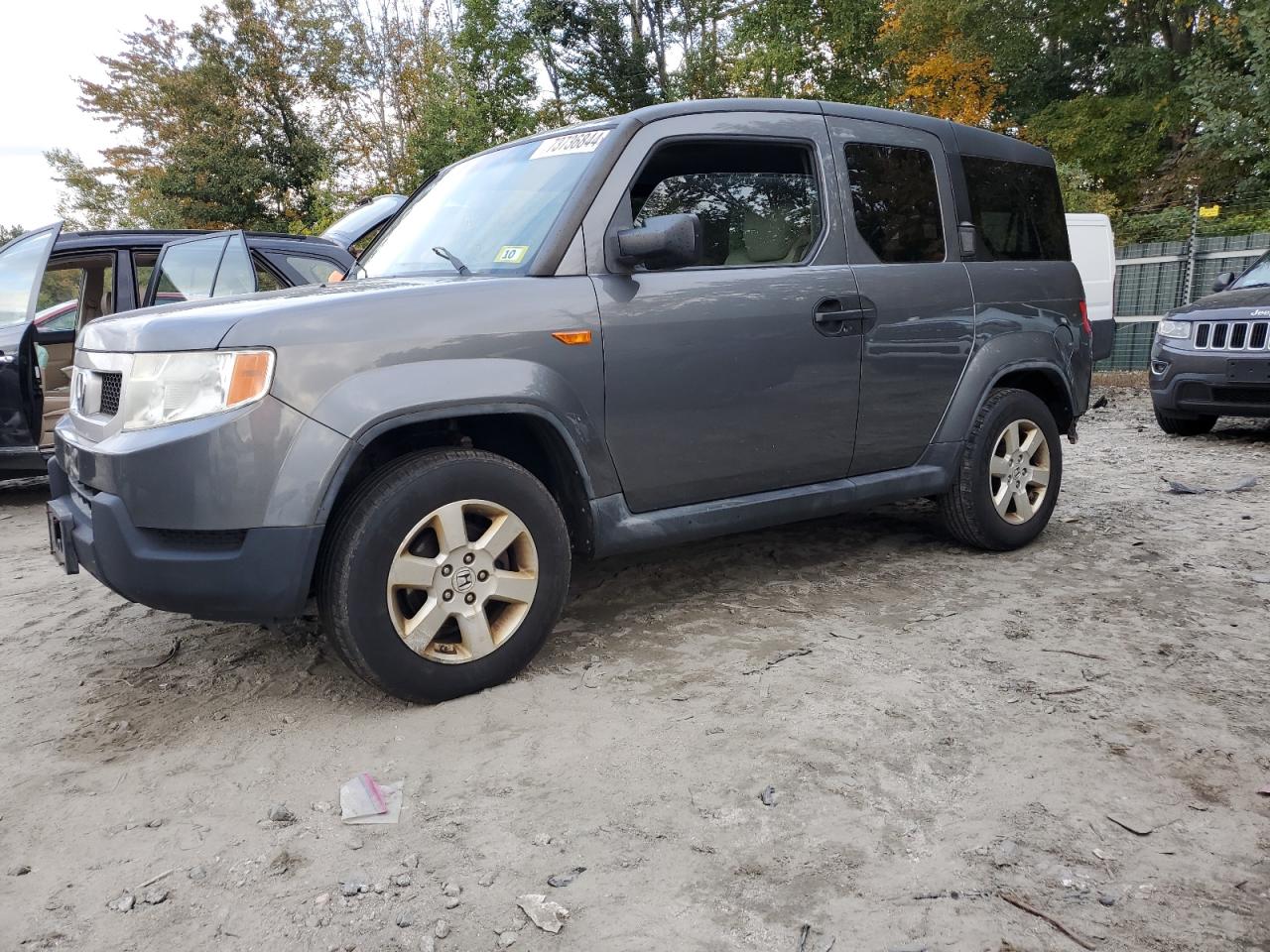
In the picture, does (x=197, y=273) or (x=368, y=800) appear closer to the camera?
(x=368, y=800)

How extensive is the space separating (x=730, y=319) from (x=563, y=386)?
762 millimetres

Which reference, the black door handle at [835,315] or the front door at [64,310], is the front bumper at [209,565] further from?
the front door at [64,310]

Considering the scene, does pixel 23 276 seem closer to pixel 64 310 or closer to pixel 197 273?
pixel 64 310

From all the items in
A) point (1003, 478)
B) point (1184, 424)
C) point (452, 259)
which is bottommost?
point (1184, 424)

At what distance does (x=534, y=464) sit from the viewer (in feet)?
11.3

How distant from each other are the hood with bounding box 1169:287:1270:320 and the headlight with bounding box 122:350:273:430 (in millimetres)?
7958

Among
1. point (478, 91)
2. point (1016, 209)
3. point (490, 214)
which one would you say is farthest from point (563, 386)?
point (478, 91)

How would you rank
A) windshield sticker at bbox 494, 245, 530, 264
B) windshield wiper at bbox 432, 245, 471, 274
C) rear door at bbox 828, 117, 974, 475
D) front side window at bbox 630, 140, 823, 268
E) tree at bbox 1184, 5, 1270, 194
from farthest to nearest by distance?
tree at bbox 1184, 5, 1270, 194
rear door at bbox 828, 117, 974, 475
front side window at bbox 630, 140, 823, 268
windshield wiper at bbox 432, 245, 471, 274
windshield sticker at bbox 494, 245, 530, 264

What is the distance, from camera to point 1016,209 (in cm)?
479

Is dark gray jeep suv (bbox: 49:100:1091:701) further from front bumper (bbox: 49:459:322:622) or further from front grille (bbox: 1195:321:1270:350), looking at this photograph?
front grille (bbox: 1195:321:1270:350)

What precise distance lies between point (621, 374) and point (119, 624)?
2.44 m

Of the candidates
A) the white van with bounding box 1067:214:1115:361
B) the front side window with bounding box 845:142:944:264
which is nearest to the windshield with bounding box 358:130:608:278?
the front side window with bounding box 845:142:944:264

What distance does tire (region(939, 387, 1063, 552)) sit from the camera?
4.50 metres

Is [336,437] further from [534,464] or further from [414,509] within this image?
[534,464]
